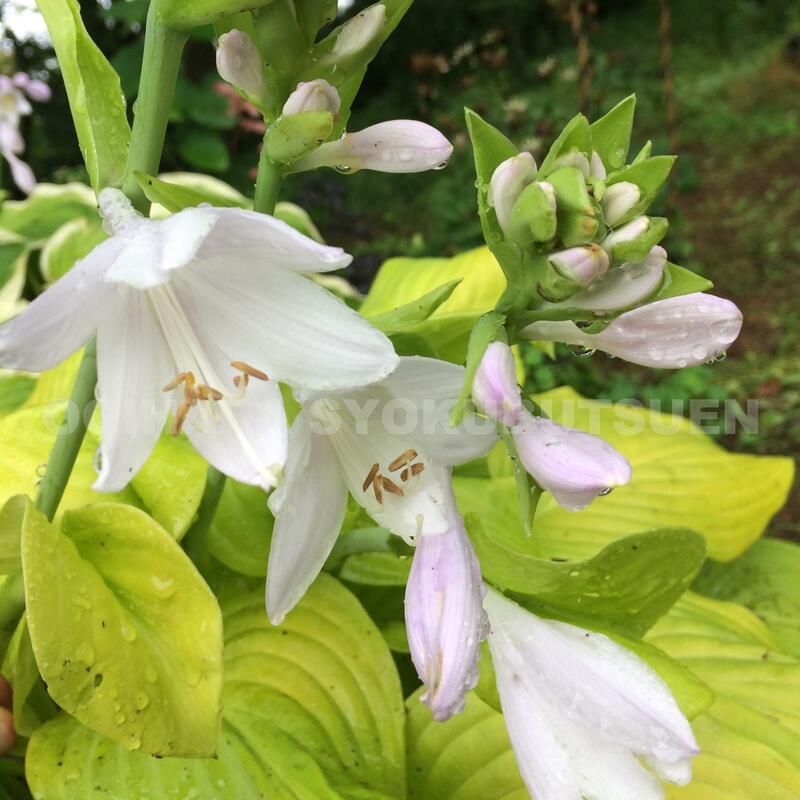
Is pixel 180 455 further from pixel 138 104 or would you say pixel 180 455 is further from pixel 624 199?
pixel 624 199

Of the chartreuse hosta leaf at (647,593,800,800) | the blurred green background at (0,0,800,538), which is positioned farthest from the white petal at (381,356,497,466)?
the blurred green background at (0,0,800,538)

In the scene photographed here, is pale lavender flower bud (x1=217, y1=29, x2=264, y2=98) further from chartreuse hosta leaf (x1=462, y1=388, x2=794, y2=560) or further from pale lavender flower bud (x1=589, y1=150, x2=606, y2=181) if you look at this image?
chartreuse hosta leaf (x1=462, y1=388, x2=794, y2=560)

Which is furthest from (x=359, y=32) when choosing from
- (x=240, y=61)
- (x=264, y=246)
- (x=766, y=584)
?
(x=766, y=584)

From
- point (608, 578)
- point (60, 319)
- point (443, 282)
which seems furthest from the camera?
point (443, 282)

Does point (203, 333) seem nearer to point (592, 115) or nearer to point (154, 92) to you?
point (154, 92)

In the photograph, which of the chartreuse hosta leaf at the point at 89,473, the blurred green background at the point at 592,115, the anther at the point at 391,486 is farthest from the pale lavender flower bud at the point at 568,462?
the blurred green background at the point at 592,115

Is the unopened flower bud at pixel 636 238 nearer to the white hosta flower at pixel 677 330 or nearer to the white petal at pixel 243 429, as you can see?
the white hosta flower at pixel 677 330
